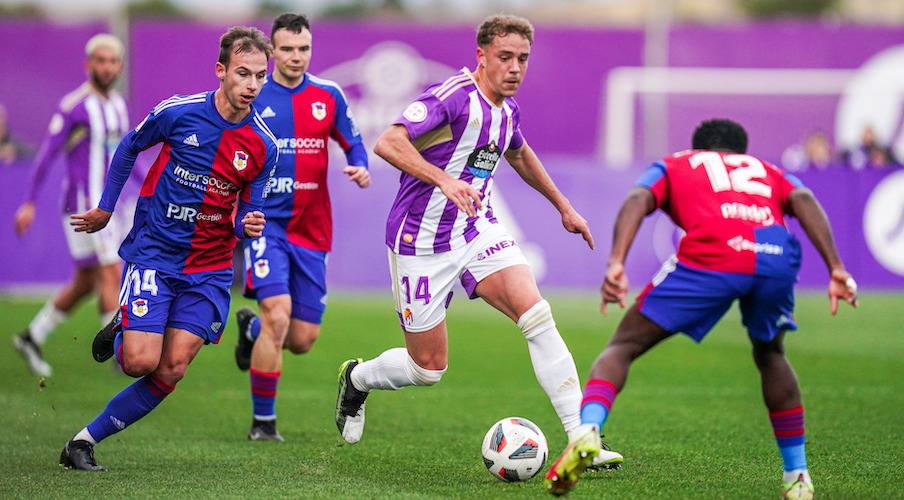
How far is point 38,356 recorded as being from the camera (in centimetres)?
1153

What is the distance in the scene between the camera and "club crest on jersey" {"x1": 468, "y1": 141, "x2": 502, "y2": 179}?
23.8ft

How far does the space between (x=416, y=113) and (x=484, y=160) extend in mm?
534

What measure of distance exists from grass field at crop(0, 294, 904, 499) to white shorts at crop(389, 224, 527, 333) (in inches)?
34.9

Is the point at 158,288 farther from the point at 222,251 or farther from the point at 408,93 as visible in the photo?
the point at 408,93

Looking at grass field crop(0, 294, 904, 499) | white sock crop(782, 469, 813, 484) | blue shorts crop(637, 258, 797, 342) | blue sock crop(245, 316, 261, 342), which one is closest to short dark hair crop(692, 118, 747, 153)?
blue shorts crop(637, 258, 797, 342)

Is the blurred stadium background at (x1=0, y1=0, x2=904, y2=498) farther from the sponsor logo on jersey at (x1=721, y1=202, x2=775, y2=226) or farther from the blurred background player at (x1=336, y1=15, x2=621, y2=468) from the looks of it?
the sponsor logo on jersey at (x1=721, y1=202, x2=775, y2=226)

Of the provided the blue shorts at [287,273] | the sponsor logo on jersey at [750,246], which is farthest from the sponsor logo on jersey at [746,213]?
the blue shorts at [287,273]

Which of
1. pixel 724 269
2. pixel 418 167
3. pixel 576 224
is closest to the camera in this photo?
pixel 724 269

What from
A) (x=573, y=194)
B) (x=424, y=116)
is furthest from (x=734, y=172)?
(x=573, y=194)

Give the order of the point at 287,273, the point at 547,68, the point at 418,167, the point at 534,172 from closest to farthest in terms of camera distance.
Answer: the point at 418,167 → the point at 534,172 → the point at 287,273 → the point at 547,68

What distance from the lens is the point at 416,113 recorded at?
6988 millimetres

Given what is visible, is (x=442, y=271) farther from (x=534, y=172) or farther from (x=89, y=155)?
(x=89, y=155)

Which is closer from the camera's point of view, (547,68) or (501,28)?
(501,28)

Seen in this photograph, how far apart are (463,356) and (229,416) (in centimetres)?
385
